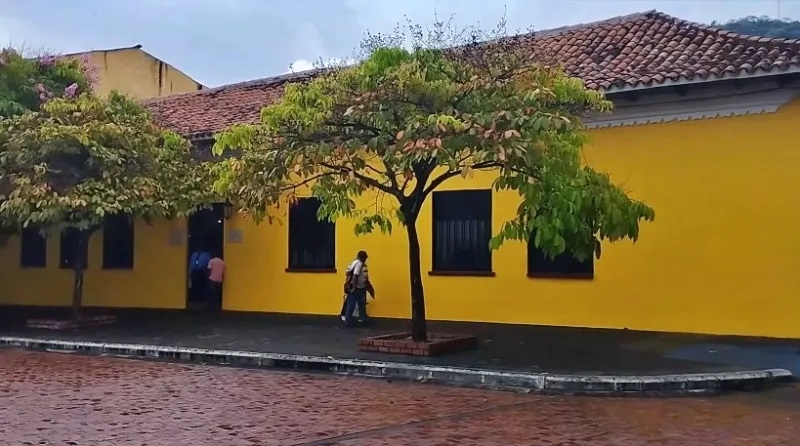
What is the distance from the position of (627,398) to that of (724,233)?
16.8ft

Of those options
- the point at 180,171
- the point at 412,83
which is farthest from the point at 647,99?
the point at 180,171

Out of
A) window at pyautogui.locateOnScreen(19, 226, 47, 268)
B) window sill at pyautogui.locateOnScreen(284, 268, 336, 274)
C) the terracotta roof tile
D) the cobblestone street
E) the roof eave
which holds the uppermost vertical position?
the terracotta roof tile

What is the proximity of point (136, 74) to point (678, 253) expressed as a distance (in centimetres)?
1861

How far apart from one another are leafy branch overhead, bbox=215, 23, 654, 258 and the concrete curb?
5.49ft

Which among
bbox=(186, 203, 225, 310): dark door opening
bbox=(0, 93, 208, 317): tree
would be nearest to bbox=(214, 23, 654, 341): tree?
bbox=(0, 93, 208, 317): tree

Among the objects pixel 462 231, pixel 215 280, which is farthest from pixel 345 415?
pixel 215 280

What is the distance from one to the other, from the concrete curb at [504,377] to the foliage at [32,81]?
8.04 metres

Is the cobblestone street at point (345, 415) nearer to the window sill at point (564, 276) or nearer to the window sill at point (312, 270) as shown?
the window sill at point (564, 276)

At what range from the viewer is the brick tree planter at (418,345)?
39.4ft

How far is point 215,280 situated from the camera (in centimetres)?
1852

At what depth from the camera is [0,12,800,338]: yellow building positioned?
13.2 meters

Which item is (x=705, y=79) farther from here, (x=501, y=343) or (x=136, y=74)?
(x=136, y=74)

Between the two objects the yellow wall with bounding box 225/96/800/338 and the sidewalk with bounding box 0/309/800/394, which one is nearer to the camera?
the sidewalk with bounding box 0/309/800/394

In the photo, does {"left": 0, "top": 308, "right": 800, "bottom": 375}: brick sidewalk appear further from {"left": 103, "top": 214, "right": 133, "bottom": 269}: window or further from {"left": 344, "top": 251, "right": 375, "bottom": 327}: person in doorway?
{"left": 103, "top": 214, "right": 133, "bottom": 269}: window
